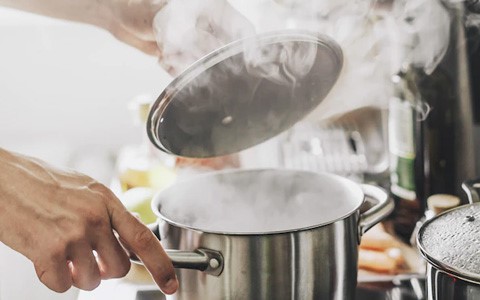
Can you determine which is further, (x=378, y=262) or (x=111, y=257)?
(x=378, y=262)

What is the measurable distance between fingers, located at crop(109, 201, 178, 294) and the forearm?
47 cm

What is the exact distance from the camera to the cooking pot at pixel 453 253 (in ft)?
2.01

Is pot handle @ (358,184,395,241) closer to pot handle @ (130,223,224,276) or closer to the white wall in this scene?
pot handle @ (130,223,224,276)

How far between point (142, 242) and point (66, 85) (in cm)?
142

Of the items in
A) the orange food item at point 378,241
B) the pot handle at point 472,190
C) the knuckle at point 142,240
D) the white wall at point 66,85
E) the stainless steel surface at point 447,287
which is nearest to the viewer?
the stainless steel surface at point 447,287

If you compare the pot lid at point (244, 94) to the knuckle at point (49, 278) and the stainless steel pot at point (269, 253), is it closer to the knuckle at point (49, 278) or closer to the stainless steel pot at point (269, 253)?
the stainless steel pot at point (269, 253)

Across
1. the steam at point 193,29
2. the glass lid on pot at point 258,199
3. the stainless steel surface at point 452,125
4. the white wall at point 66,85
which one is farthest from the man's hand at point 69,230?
the white wall at point 66,85

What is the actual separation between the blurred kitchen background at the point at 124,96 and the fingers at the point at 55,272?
17.3 inches

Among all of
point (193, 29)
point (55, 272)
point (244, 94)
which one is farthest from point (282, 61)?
point (55, 272)

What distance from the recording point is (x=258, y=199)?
95cm

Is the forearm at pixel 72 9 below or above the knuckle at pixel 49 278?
above

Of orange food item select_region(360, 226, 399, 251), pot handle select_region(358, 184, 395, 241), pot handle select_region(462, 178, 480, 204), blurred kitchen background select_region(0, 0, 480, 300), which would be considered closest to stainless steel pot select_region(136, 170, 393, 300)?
pot handle select_region(358, 184, 395, 241)

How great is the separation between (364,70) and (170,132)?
17.3 inches

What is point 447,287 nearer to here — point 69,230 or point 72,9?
point 69,230
